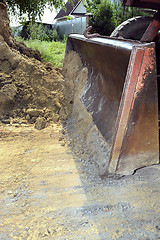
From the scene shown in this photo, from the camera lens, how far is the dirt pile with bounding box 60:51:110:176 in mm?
A: 2027

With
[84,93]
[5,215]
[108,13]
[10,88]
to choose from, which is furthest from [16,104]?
[108,13]

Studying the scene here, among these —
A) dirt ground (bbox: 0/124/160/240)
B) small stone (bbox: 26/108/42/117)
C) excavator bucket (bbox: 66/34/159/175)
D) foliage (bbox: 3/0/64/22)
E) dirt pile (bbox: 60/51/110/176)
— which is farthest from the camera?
foliage (bbox: 3/0/64/22)

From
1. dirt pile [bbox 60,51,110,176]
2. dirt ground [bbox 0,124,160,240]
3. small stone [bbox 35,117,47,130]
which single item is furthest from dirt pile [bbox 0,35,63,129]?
dirt ground [bbox 0,124,160,240]

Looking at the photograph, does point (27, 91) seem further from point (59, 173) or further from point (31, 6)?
point (31, 6)

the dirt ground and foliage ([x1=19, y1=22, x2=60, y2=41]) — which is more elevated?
foliage ([x1=19, y1=22, x2=60, y2=41])

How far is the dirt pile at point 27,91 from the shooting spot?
10.2ft

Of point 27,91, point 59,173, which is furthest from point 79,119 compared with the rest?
point 27,91

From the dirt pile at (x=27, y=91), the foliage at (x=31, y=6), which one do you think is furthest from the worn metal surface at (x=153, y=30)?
the foliage at (x=31, y=6)

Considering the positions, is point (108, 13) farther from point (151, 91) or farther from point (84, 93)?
point (151, 91)

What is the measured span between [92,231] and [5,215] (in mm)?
615

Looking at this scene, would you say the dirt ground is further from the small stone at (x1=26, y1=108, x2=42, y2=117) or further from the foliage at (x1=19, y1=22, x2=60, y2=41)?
the foliage at (x1=19, y1=22, x2=60, y2=41)

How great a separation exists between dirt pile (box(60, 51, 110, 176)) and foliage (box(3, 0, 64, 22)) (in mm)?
2939

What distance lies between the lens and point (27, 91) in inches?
129

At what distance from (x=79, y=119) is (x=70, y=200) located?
4.11 feet
